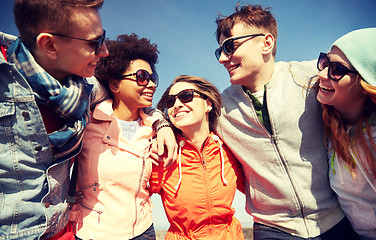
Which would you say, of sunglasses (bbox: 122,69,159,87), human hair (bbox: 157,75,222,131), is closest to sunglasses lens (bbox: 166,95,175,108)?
human hair (bbox: 157,75,222,131)

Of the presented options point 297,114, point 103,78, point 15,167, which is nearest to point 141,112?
point 103,78

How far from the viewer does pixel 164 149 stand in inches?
113

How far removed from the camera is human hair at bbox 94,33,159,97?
10.3ft

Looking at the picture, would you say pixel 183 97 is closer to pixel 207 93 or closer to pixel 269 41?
pixel 207 93

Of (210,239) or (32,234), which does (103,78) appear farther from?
(210,239)

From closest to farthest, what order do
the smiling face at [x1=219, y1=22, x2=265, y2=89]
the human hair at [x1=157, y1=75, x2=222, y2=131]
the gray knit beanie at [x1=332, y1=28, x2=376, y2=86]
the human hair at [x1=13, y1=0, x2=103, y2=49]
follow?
the human hair at [x1=13, y1=0, x2=103, y2=49] < the gray knit beanie at [x1=332, y1=28, x2=376, y2=86] < the smiling face at [x1=219, y1=22, x2=265, y2=89] < the human hair at [x1=157, y1=75, x2=222, y2=131]

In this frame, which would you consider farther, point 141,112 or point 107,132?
point 141,112

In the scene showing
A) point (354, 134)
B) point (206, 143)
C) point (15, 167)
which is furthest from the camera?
point (206, 143)

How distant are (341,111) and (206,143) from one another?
5.15ft

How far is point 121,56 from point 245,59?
1.71 metres

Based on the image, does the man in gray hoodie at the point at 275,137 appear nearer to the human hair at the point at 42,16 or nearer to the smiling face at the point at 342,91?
the smiling face at the point at 342,91

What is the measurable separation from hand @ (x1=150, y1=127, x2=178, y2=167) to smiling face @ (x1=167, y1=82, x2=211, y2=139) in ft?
0.83

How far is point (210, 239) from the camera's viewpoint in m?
2.66

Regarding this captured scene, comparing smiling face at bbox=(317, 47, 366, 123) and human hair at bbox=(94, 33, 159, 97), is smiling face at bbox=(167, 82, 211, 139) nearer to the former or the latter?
human hair at bbox=(94, 33, 159, 97)
